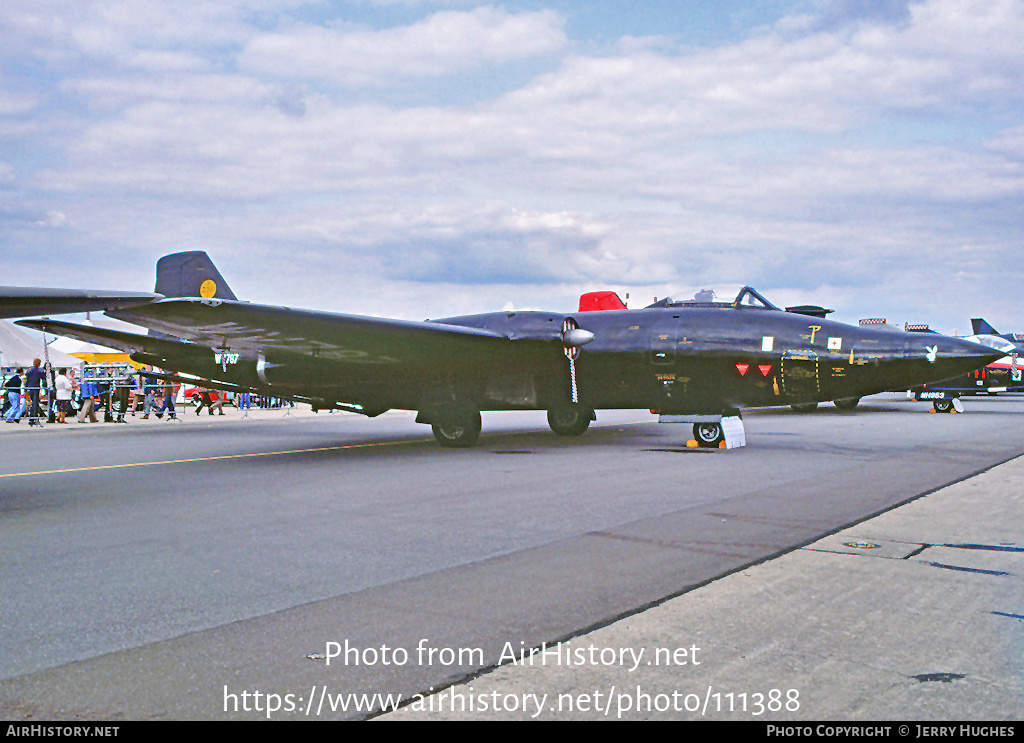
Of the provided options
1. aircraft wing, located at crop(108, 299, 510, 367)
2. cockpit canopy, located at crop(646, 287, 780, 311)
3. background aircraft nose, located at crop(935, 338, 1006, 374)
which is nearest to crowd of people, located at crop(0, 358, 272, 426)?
aircraft wing, located at crop(108, 299, 510, 367)

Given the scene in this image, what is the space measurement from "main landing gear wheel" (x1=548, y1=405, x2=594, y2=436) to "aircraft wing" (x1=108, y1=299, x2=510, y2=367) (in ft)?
10.5

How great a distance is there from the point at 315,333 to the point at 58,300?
22.3ft

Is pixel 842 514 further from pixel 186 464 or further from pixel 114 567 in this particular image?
pixel 186 464

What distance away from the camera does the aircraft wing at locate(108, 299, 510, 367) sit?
11.1 m

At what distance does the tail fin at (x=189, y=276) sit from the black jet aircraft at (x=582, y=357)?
2.22m

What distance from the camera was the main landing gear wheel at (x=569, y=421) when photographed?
17.8m

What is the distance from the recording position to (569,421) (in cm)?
1783

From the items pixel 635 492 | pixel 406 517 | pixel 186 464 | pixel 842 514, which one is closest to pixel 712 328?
pixel 635 492

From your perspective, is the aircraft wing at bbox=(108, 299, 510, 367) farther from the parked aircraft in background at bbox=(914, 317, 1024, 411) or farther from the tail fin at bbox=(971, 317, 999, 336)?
the tail fin at bbox=(971, 317, 999, 336)

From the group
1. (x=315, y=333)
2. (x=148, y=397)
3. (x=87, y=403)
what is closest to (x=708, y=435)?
(x=315, y=333)

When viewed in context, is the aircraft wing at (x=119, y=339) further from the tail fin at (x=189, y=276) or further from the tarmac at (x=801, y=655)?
the tarmac at (x=801, y=655)

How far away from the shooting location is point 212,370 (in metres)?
19.4

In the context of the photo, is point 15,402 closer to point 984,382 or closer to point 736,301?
point 736,301

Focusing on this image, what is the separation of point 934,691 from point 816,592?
158cm
